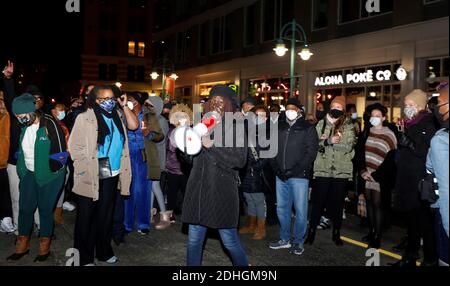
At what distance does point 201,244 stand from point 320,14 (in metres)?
17.3

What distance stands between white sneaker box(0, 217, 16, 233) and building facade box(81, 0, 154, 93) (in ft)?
183

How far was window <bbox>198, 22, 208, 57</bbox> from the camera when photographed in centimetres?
2989

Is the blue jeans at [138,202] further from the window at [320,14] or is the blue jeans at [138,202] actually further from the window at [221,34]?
the window at [221,34]

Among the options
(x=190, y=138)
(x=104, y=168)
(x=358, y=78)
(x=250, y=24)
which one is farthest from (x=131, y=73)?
(x=190, y=138)

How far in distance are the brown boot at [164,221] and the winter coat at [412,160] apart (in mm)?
3685

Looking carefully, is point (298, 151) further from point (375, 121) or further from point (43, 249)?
point (43, 249)

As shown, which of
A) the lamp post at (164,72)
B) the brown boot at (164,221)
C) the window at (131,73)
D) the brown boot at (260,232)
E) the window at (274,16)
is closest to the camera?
the brown boot at (260,232)

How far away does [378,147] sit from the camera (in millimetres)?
6500

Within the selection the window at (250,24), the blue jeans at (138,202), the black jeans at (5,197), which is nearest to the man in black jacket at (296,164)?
the blue jeans at (138,202)

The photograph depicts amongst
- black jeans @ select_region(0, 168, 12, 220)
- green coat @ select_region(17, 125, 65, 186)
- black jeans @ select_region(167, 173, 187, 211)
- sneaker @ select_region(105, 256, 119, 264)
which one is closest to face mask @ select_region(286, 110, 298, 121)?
black jeans @ select_region(167, 173, 187, 211)

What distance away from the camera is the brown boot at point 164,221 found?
7641 mm

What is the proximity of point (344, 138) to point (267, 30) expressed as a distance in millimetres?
A: 17827

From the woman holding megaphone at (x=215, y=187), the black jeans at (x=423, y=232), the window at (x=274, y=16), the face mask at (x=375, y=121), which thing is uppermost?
the window at (x=274, y=16)

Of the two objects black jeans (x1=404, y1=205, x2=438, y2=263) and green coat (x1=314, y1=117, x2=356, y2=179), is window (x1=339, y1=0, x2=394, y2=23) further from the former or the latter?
black jeans (x1=404, y1=205, x2=438, y2=263)
